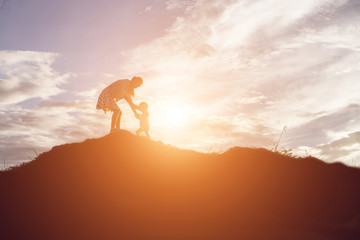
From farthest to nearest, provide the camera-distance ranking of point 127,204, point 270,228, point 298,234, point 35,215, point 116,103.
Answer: point 116,103, point 127,204, point 35,215, point 270,228, point 298,234

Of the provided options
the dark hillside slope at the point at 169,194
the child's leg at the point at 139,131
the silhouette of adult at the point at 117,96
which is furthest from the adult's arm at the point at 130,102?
the dark hillside slope at the point at 169,194

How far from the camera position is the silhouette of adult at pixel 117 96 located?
10055mm

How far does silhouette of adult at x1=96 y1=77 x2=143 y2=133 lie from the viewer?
1005 centimetres

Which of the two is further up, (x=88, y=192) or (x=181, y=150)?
(x=181, y=150)

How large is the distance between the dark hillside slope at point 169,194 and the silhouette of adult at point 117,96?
0.60 m

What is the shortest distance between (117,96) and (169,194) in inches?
145

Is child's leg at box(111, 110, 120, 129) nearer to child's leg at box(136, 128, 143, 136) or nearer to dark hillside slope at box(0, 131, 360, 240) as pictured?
dark hillside slope at box(0, 131, 360, 240)

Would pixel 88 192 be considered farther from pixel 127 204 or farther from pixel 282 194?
pixel 282 194

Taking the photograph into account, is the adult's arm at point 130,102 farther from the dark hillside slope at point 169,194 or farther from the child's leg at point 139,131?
the dark hillside slope at point 169,194

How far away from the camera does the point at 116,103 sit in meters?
10.2

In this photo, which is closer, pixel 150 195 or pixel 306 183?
pixel 150 195

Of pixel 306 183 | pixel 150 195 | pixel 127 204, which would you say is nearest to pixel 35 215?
pixel 127 204

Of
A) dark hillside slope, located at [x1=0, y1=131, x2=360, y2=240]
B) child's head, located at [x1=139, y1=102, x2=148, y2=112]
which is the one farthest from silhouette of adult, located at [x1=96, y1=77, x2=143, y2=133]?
dark hillside slope, located at [x1=0, y1=131, x2=360, y2=240]

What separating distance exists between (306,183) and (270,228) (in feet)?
10.1
